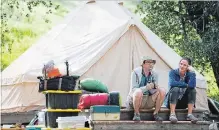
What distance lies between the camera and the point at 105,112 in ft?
27.1

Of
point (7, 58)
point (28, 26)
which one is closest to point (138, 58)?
point (7, 58)

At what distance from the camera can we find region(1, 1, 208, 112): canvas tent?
12453 millimetres

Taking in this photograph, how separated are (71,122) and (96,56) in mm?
4623

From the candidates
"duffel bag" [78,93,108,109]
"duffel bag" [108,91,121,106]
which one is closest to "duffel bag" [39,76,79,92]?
"duffel bag" [78,93,108,109]

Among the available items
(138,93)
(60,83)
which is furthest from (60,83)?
(138,93)

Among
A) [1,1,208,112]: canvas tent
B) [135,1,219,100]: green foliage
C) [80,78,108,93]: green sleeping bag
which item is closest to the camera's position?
[80,78,108,93]: green sleeping bag

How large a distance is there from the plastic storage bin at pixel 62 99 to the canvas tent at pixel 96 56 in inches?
145

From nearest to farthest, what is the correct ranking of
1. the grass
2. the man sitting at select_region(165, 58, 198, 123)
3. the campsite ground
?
1. the man sitting at select_region(165, 58, 198, 123)
2. the grass
3. the campsite ground

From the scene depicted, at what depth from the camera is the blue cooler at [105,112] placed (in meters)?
8.22

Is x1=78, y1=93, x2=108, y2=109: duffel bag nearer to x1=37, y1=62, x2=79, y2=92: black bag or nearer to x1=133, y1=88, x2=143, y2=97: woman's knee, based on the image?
x1=37, y1=62, x2=79, y2=92: black bag

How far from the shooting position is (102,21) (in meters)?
13.8

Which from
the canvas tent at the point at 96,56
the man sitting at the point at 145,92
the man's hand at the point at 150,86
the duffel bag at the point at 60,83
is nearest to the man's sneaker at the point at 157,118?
the man sitting at the point at 145,92

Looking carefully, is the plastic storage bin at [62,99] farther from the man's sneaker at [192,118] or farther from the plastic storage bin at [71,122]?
the man's sneaker at [192,118]

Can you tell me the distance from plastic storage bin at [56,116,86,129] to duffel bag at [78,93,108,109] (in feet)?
1.97
